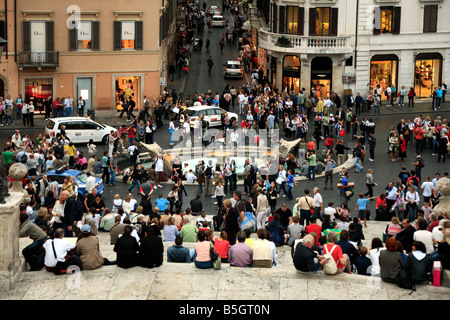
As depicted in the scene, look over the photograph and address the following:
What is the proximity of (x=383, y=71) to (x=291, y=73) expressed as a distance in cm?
593

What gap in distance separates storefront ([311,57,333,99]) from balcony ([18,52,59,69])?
1642 cm

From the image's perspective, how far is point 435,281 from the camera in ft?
50.6

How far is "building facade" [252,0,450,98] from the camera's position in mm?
51688

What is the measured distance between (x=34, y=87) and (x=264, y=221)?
2747cm

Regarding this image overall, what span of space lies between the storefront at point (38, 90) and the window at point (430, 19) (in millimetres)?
23643

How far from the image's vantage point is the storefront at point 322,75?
172ft

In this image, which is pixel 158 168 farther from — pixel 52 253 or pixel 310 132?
pixel 52 253

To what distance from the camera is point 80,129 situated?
39750mm

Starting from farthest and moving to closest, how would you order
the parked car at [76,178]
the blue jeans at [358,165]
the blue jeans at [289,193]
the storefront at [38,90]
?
1. the storefront at [38,90]
2. the blue jeans at [358,165]
3. the blue jeans at [289,193]
4. the parked car at [76,178]

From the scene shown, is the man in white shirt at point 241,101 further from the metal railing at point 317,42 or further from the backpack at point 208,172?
the backpack at point 208,172

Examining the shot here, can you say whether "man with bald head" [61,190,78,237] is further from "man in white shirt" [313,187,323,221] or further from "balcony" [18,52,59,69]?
"balcony" [18,52,59,69]

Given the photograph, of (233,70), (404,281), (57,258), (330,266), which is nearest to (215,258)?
(330,266)

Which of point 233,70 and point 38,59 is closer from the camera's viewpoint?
point 38,59

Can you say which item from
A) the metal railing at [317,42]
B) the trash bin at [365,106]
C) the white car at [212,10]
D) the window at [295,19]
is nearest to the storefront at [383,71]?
the metal railing at [317,42]
